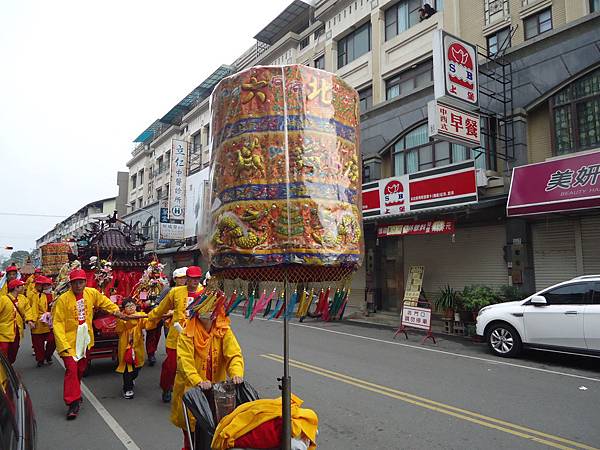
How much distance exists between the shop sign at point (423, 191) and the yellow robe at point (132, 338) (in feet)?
34.8

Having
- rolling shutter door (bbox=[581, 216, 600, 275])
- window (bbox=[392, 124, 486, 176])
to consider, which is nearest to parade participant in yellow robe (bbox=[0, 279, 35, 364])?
window (bbox=[392, 124, 486, 176])

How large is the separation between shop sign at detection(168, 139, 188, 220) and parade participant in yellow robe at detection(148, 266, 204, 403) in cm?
2587

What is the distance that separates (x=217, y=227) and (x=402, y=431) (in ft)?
12.3

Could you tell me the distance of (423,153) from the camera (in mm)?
17125

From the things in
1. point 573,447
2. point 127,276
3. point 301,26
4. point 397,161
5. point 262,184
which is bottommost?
point 573,447

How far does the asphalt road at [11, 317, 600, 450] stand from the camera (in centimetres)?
497

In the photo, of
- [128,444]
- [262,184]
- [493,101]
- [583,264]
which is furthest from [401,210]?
[262,184]

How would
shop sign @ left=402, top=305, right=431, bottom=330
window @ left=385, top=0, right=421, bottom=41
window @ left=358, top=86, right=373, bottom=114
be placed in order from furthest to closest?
window @ left=358, top=86, right=373, bottom=114 < window @ left=385, top=0, right=421, bottom=41 < shop sign @ left=402, top=305, right=431, bottom=330

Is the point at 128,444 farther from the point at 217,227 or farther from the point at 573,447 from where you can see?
the point at 573,447

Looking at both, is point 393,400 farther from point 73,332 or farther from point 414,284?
point 414,284

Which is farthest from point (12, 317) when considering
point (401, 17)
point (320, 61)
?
point (320, 61)

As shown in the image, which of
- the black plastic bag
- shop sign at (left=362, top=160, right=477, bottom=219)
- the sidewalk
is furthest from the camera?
shop sign at (left=362, top=160, right=477, bottom=219)

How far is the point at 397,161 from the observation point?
18.3m

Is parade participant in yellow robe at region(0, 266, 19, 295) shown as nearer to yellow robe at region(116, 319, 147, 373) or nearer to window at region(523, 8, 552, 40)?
yellow robe at region(116, 319, 147, 373)
